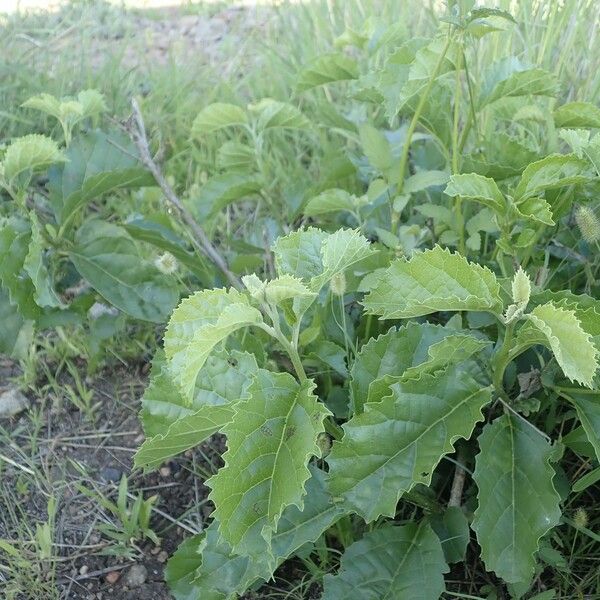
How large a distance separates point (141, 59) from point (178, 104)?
0.55 m

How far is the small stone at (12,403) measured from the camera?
2084 millimetres

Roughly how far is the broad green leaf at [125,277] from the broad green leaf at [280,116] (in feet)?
1.51

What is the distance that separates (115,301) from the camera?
190 centimetres

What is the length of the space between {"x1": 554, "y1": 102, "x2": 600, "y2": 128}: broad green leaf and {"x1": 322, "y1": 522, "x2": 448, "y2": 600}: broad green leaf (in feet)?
2.80

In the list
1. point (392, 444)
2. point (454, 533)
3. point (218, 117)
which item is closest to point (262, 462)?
point (392, 444)

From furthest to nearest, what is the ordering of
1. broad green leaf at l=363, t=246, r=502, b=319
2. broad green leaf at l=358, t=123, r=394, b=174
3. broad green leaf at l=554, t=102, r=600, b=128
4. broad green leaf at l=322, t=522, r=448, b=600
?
broad green leaf at l=358, t=123, r=394, b=174, broad green leaf at l=554, t=102, r=600, b=128, broad green leaf at l=322, t=522, r=448, b=600, broad green leaf at l=363, t=246, r=502, b=319

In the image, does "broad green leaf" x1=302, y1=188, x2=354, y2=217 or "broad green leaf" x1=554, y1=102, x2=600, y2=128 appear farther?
"broad green leaf" x1=302, y1=188, x2=354, y2=217

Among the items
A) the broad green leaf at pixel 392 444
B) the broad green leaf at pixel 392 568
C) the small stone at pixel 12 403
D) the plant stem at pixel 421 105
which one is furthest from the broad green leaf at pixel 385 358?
the small stone at pixel 12 403

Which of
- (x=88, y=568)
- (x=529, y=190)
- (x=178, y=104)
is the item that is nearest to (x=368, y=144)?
(x=529, y=190)

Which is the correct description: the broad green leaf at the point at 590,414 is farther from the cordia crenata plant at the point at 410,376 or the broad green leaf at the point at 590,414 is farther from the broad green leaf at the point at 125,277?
the broad green leaf at the point at 125,277

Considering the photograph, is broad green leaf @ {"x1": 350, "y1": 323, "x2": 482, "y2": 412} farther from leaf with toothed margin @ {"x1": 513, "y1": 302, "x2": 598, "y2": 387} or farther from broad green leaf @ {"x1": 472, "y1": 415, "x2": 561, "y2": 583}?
leaf with toothed margin @ {"x1": 513, "y1": 302, "x2": 598, "y2": 387}

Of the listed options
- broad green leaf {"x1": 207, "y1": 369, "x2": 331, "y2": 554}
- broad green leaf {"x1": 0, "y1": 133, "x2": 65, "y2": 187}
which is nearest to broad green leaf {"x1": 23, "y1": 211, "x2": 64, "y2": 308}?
broad green leaf {"x1": 0, "y1": 133, "x2": 65, "y2": 187}

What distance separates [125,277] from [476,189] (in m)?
0.91

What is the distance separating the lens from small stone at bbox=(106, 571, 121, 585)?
170cm
